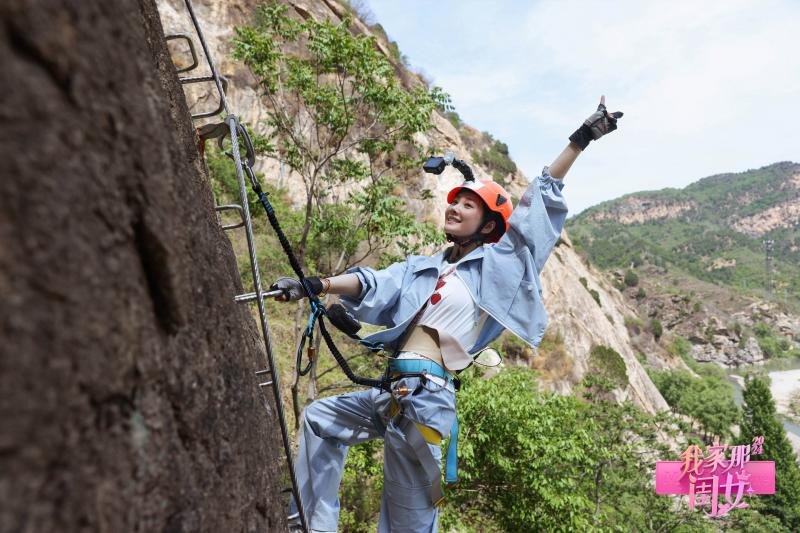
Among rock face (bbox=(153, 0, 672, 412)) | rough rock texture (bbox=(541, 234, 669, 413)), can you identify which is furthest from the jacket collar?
rough rock texture (bbox=(541, 234, 669, 413))

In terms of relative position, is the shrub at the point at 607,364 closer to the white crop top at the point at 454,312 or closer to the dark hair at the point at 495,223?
the dark hair at the point at 495,223

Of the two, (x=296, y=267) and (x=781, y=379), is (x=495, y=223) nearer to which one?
(x=296, y=267)

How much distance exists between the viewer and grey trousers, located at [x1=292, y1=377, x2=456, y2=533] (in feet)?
7.98

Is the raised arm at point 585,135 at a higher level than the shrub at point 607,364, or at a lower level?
higher

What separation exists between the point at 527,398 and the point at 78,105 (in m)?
6.63

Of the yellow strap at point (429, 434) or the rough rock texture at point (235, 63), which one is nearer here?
the yellow strap at point (429, 434)

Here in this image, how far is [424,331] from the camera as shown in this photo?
8.76 ft

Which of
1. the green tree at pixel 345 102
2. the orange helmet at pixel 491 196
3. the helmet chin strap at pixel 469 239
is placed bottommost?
the helmet chin strap at pixel 469 239

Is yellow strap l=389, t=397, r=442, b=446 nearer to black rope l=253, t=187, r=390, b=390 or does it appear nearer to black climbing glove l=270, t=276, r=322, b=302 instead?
black rope l=253, t=187, r=390, b=390

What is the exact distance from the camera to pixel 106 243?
3.11 feet

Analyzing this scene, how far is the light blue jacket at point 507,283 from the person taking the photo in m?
2.64

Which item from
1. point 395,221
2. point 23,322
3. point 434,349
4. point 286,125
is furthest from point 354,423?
point 286,125

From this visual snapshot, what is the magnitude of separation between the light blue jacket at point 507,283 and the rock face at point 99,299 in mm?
1251

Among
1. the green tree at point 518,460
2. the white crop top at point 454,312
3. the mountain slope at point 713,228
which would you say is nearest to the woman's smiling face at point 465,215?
the white crop top at point 454,312
